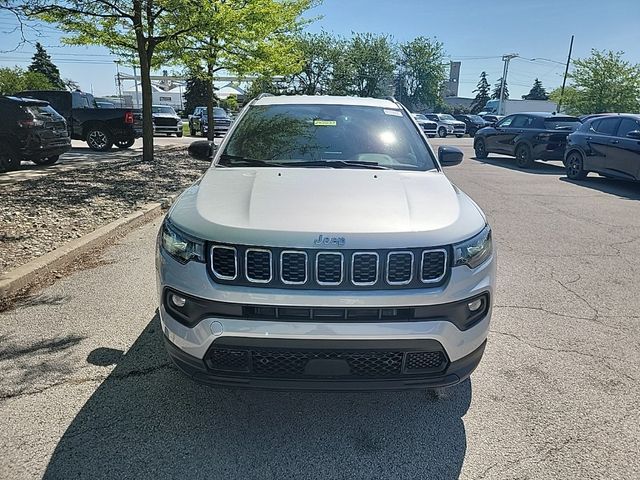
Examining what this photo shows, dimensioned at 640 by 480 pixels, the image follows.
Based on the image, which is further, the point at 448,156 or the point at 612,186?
the point at 612,186

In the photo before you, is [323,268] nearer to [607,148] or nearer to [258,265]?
[258,265]

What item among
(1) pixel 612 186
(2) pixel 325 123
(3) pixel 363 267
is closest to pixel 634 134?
(1) pixel 612 186

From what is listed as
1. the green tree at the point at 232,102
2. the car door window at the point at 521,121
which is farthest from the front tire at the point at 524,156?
the green tree at the point at 232,102

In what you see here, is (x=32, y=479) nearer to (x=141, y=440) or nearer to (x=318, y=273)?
(x=141, y=440)

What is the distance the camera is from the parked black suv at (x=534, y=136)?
49.2 feet

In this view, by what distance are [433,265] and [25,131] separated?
35.1 ft

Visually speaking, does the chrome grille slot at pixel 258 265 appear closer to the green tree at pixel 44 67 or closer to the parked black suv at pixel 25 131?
the parked black suv at pixel 25 131

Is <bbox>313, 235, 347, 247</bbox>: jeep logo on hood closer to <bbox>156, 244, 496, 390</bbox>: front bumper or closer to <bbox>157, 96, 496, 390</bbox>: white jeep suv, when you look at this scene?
<bbox>157, 96, 496, 390</bbox>: white jeep suv

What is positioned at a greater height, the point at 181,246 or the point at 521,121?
the point at 521,121

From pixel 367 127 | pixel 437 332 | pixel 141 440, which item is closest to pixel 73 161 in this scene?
pixel 367 127

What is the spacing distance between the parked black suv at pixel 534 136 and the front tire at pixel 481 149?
1167 millimetres

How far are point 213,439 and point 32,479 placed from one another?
0.84 meters

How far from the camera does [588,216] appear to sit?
8.36m

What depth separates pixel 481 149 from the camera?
18453 mm
